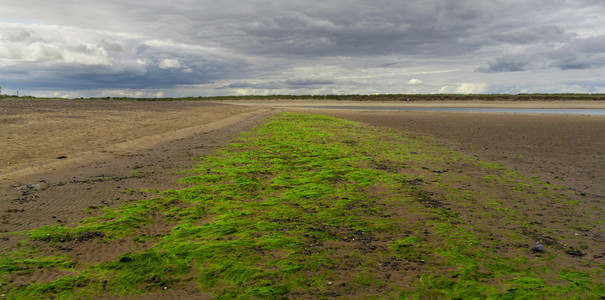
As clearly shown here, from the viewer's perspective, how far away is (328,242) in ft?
14.1

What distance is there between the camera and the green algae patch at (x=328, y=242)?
334 centimetres

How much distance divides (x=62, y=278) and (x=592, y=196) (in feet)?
28.5

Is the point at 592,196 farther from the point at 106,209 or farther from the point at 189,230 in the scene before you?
the point at 106,209

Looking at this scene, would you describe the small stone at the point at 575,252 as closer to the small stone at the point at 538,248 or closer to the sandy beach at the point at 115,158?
the small stone at the point at 538,248

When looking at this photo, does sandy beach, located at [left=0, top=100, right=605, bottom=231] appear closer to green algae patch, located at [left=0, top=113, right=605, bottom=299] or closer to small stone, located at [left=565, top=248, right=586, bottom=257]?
green algae patch, located at [left=0, top=113, right=605, bottom=299]

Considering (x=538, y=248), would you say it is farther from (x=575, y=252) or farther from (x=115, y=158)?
(x=115, y=158)

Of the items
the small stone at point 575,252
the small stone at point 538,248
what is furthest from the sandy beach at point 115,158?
the small stone at point 538,248

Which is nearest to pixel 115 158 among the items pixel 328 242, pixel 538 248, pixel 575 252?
pixel 328 242

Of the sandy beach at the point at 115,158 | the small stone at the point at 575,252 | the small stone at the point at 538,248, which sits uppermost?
the sandy beach at the point at 115,158

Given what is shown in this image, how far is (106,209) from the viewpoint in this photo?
5.36 metres

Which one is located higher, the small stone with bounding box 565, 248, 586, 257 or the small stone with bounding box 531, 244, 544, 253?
the small stone with bounding box 531, 244, 544, 253

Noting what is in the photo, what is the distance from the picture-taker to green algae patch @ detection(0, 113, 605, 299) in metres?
3.34

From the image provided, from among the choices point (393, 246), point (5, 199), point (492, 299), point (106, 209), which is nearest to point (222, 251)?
point (393, 246)

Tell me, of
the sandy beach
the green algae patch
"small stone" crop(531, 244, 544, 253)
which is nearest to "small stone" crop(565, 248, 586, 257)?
the green algae patch
